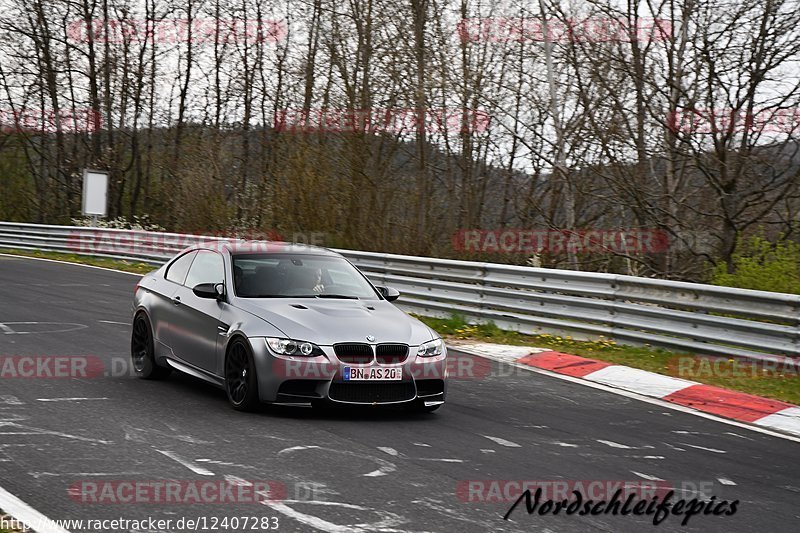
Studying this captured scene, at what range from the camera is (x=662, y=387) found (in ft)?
35.8

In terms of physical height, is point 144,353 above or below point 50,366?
above

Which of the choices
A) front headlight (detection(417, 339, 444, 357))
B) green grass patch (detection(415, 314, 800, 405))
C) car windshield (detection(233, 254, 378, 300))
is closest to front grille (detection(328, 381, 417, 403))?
front headlight (detection(417, 339, 444, 357))

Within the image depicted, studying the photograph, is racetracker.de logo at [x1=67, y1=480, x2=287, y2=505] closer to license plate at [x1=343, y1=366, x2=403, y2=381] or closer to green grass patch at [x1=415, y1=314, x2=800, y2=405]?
license plate at [x1=343, y1=366, x2=403, y2=381]

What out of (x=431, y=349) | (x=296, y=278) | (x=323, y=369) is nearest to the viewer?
(x=323, y=369)

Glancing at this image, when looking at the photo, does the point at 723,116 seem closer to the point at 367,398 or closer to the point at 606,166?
the point at 606,166

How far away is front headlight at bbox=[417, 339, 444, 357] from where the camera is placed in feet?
27.5

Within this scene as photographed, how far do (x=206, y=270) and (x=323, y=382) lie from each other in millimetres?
2233

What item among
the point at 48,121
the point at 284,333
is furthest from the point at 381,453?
the point at 48,121

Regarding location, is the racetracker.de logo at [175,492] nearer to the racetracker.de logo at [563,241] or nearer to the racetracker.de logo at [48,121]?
the racetracker.de logo at [563,241]

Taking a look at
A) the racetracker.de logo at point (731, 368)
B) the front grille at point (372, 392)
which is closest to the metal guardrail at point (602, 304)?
the racetracker.de logo at point (731, 368)

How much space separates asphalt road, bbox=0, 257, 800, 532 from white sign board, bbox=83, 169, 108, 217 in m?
22.7

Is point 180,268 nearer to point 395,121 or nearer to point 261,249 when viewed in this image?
point 261,249

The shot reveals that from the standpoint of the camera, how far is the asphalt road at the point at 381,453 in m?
5.61

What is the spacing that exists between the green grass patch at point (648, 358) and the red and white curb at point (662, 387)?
0.91 ft
